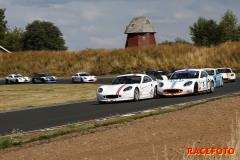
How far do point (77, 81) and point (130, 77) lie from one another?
25076 millimetres

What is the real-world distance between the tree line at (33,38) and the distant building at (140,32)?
26293 mm

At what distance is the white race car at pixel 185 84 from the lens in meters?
20.4

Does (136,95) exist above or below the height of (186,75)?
below

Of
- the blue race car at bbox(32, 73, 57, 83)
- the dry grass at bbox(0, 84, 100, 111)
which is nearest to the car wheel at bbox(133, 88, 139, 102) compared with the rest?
the dry grass at bbox(0, 84, 100, 111)

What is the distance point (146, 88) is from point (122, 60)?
3887cm

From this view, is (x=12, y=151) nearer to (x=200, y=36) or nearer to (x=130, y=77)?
(x=130, y=77)

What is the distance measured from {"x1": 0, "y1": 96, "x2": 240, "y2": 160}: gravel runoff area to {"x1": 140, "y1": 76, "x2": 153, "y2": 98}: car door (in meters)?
8.51

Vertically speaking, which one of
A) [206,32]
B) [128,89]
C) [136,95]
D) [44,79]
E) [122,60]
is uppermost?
[206,32]

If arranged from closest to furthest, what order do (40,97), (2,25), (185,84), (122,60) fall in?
1. (185,84)
2. (40,97)
3. (122,60)
4. (2,25)

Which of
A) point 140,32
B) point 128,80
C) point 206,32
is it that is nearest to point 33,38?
point 140,32

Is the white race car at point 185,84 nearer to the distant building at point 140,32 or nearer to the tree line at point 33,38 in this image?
the distant building at point 140,32

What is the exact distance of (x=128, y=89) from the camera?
1892cm

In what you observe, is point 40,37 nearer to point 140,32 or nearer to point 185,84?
point 140,32

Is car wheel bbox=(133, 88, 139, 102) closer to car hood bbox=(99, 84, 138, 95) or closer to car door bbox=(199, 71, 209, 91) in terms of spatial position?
car hood bbox=(99, 84, 138, 95)
